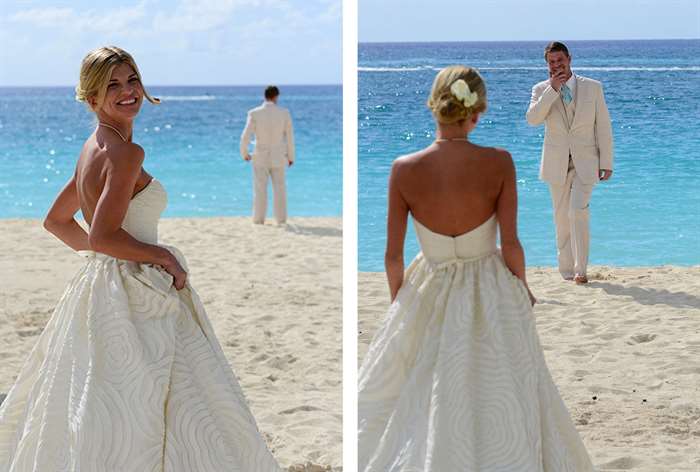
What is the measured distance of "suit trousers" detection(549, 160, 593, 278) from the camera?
727 centimetres

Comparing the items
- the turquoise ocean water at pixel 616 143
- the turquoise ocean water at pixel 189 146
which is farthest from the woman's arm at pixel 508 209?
the turquoise ocean water at pixel 189 146

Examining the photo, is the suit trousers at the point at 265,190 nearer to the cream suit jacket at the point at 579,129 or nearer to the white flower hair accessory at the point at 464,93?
the cream suit jacket at the point at 579,129

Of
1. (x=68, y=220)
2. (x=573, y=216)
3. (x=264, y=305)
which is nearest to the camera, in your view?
(x=68, y=220)

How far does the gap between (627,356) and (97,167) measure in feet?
11.9

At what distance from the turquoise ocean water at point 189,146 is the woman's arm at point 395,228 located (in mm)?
18759

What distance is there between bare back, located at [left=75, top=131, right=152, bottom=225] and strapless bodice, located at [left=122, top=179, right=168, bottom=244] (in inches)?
0.8

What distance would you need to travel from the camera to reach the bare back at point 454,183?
320 centimetres

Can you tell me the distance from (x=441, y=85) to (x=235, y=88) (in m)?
47.7

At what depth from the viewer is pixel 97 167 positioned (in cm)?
307

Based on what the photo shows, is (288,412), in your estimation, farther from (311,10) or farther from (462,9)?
(311,10)

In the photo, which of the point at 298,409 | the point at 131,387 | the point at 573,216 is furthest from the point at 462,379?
the point at 573,216

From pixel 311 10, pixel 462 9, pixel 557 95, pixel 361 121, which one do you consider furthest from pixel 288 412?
pixel 311 10

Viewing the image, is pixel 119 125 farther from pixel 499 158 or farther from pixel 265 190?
pixel 265 190

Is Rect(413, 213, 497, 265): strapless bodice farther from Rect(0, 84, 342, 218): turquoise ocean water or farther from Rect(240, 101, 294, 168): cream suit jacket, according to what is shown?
Rect(0, 84, 342, 218): turquoise ocean water
